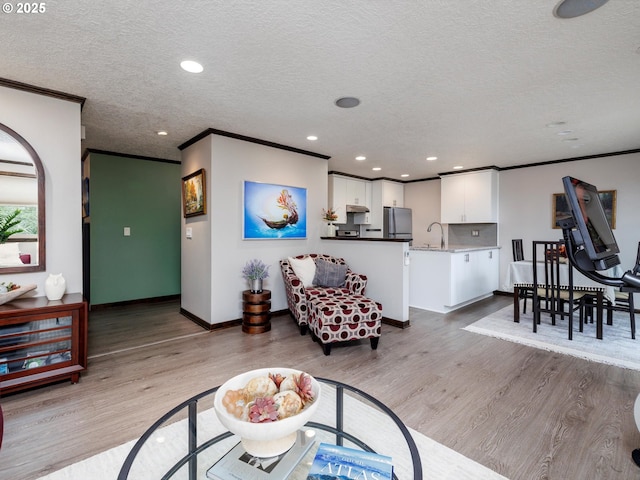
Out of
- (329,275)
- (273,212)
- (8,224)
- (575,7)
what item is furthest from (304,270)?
(575,7)

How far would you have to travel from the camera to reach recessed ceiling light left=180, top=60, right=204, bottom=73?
2292mm

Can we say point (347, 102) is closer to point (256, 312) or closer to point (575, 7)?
point (575, 7)

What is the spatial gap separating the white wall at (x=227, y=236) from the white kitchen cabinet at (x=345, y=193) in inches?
67.8

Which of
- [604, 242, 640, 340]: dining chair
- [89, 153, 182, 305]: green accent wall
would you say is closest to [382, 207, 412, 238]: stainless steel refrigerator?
[604, 242, 640, 340]: dining chair

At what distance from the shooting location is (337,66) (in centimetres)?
235

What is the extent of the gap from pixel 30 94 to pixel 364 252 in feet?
12.3

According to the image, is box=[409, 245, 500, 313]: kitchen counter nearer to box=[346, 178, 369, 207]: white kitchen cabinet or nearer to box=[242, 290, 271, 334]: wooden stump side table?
box=[346, 178, 369, 207]: white kitchen cabinet

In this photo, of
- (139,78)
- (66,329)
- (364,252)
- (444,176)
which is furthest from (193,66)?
(444,176)

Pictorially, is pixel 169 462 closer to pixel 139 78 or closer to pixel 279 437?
pixel 279 437

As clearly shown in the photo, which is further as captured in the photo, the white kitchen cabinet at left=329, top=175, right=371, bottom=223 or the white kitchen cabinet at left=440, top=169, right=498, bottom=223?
the white kitchen cabinet at left=329, top=175, right=371, bottom=223

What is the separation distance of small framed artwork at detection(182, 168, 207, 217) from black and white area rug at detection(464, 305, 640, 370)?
11.8 ft

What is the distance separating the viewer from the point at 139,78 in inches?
100.0

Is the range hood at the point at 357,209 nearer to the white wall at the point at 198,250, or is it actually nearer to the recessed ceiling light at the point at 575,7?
the white wall at the point at 198,250

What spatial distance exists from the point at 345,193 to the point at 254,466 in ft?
19.0
